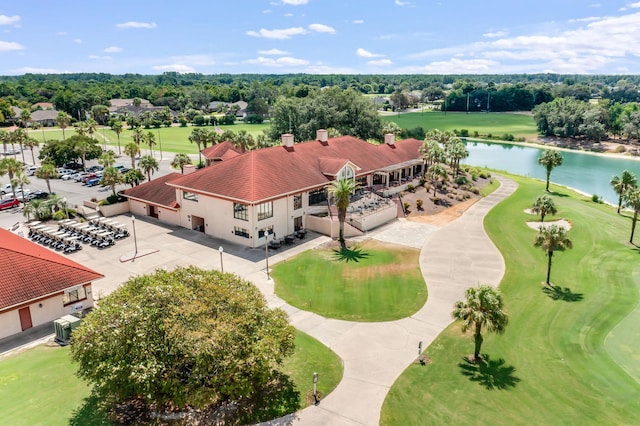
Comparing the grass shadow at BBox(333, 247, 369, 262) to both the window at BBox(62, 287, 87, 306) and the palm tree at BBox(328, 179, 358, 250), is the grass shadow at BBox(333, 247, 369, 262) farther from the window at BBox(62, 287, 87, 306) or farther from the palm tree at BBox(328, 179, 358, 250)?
the window at BBox(62, 287, 87, 306)

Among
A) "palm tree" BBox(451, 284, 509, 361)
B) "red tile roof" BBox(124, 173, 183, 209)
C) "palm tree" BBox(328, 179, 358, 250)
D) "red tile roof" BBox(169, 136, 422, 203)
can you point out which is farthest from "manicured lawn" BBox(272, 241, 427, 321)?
"red tile roof" BBox(124, 173, 183, 209)

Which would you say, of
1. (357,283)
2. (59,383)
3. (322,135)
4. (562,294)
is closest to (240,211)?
(357,283)

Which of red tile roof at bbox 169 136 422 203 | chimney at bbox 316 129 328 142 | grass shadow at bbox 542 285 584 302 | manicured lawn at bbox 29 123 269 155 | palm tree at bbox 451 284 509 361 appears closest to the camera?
palm tree at bbox 451 284 509 361

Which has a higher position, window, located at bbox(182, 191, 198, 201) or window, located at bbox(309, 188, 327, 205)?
window, located at bbox(182, 191, 198, 201)

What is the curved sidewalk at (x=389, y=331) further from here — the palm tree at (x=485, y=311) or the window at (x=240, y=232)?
the window at (x=240, y=232)

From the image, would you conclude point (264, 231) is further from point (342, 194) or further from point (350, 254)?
point (350, 254)

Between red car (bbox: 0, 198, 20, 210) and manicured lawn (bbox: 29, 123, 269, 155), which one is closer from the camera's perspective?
red car (bbox: 0, 198, 20, 210)
